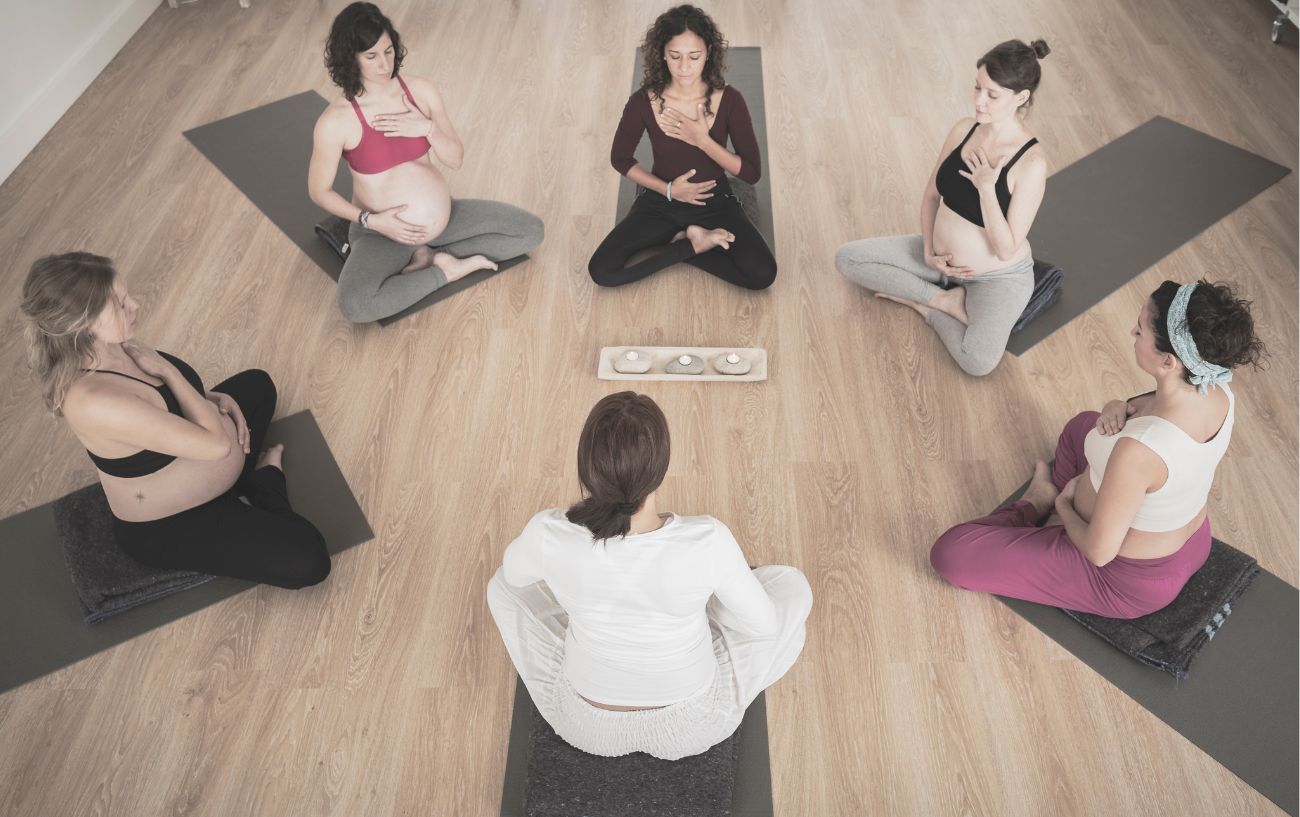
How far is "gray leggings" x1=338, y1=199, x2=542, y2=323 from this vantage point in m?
2.80

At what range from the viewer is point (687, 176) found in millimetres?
2803

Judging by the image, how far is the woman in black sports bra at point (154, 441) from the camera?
1843 mm

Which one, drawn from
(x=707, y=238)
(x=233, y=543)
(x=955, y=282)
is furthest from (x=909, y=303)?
(x=233, y=543)

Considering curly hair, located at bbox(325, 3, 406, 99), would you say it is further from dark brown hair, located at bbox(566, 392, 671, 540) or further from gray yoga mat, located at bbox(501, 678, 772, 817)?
gray yoga mat, located at bbox(501, 678, 772, 817)

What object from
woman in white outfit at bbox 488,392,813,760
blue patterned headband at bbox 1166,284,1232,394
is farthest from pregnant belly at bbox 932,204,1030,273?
woman in white outfit at bbox 488,392,813,760

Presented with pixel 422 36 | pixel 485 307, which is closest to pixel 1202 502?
pixel 485 307

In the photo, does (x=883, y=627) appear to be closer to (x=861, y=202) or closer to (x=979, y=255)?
(x=979, y=255)

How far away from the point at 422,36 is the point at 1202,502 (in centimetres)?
376

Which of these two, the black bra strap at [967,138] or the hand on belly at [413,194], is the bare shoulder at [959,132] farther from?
the hand on belly at [413,194]

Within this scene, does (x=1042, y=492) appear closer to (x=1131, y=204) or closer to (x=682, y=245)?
(x=682, y=245)

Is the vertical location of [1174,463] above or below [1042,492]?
above

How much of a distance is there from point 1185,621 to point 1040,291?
3.64ft

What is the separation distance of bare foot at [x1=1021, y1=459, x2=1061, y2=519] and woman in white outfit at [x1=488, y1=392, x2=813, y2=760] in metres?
0.71

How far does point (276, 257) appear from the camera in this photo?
3.13 meters
